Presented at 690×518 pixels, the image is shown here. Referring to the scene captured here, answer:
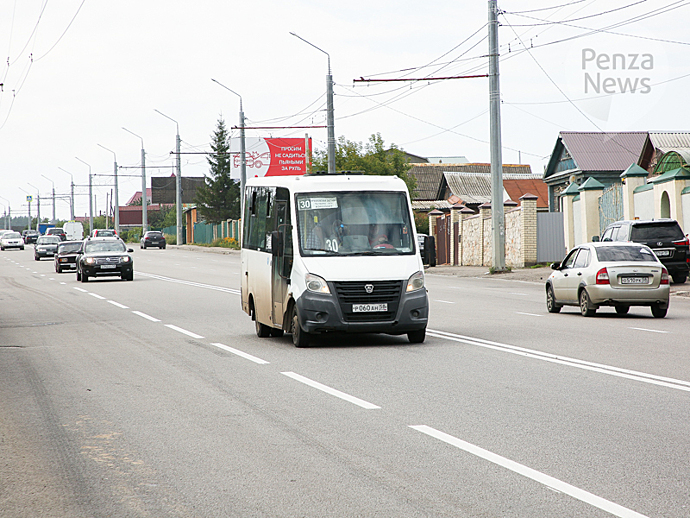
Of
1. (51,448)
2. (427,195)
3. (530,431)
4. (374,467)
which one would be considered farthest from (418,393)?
(427,195)

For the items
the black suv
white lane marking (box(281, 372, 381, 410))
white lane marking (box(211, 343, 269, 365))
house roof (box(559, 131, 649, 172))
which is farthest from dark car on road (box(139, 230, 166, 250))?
white lane marking (box(281, 372, 381, 410))

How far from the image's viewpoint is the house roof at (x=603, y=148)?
51594 mm

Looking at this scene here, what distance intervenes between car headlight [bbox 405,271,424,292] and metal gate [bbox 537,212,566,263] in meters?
25.7

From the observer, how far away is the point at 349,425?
6883mm

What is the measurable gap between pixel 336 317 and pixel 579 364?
3258 millimetres

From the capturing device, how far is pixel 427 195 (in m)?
78.4

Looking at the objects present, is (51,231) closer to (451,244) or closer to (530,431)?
(451,244)

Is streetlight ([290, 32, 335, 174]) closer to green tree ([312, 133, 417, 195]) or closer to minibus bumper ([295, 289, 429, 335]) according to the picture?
green tree ([312, 133, 417, 195])

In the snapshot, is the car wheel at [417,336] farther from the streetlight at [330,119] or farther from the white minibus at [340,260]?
the streetlight at [330,119]

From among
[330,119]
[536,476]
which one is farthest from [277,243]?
[330,119]

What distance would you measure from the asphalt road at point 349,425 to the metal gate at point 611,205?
63.0ft

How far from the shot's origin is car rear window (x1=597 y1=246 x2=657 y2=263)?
16.9 meters

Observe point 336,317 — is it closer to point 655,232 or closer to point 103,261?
point 655,232

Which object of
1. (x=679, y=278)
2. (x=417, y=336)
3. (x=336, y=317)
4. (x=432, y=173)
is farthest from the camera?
(x=432, y=173)
